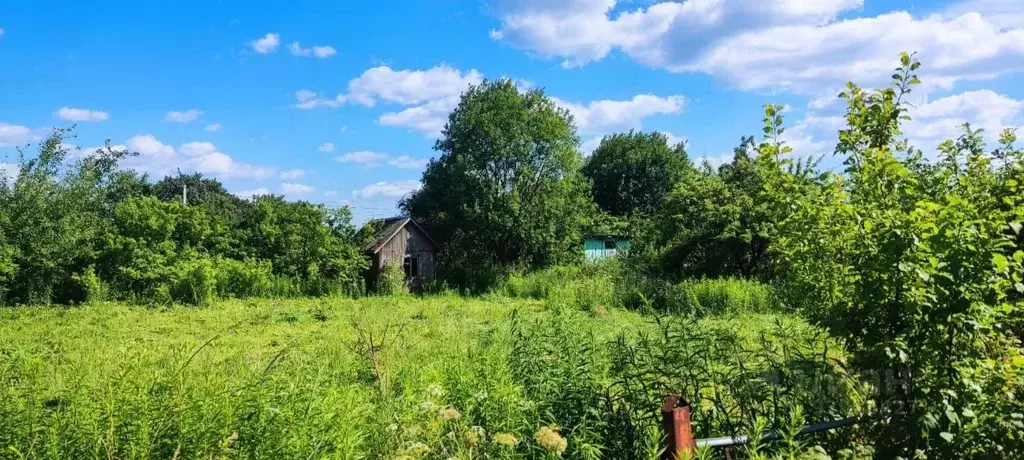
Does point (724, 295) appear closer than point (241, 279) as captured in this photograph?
Yes

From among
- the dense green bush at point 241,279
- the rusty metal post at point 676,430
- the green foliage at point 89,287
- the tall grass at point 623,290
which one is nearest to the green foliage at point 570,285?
the tall grass at point 623,290

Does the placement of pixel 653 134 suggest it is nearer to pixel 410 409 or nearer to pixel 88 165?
pixel 88 165

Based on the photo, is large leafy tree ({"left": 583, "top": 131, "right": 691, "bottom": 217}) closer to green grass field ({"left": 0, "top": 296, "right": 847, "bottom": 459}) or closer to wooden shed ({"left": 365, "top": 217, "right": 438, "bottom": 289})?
wooden shed ({"left": 365, "top": 217, "right": 438, "bottom": 289})

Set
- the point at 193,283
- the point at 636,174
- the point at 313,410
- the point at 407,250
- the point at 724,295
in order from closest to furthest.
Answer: the point at 313,410
the point at 724,295
the point at 193,283
the point at 407,250
the point at 636,174

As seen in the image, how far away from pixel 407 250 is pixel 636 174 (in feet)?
53.7

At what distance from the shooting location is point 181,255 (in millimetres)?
18625

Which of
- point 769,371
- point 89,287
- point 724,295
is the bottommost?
point 724,295

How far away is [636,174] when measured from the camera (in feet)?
117

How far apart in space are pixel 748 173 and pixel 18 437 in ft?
54.9

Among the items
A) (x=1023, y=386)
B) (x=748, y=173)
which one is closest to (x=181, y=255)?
(x=748, y=173)

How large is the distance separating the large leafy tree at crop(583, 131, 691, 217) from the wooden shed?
13.3 metres

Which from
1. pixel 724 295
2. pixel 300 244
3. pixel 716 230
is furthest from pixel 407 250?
pixel 724 295

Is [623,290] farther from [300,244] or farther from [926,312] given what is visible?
[926,312]

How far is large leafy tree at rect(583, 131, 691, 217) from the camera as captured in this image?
3538cm
